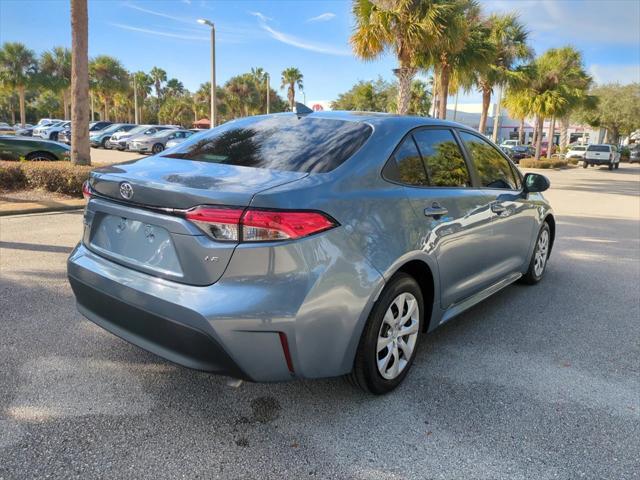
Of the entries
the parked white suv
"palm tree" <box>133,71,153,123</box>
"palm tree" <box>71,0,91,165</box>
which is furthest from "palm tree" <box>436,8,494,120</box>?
"palm tree" <box>133,71,153,123</box>

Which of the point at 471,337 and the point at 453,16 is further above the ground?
the point at 453,16

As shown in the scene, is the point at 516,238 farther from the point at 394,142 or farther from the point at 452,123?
the point at 394,142

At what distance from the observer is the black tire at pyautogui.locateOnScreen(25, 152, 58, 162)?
12227 millimetres

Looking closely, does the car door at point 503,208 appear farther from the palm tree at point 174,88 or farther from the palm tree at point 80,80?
the palm tree at point 174,88

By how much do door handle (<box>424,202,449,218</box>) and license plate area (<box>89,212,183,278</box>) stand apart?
4.93 ft

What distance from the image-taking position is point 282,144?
301 cm

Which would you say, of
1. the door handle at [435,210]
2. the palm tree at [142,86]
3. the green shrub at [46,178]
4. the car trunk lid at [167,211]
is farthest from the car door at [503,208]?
the palm tree at [142,86]

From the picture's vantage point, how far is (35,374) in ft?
10.0

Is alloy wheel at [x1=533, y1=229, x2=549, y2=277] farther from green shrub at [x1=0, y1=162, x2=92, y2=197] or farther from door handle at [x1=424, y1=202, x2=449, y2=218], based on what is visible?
green shrub at [x1=0, y1=162, x2=92, y2=197]

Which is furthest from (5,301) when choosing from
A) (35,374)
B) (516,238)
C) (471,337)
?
(516,238)

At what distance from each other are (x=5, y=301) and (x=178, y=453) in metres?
2.70

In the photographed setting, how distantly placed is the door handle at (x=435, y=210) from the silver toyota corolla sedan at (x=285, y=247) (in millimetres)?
17

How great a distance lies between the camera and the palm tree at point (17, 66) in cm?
4438

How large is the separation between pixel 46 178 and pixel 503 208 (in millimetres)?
8577
